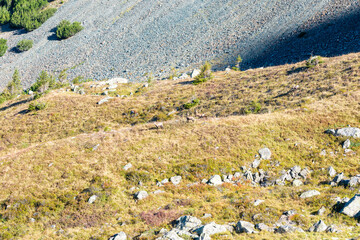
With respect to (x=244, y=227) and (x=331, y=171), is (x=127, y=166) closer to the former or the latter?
(x=244, y=227)

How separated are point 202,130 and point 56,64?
53120 mm

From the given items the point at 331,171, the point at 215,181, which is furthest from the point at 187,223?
the point at 331,171

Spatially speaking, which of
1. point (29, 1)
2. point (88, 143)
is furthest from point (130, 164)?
point (29, 1)

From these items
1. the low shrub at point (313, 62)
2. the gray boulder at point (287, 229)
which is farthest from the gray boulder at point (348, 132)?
the low shrub at point (313, 62)

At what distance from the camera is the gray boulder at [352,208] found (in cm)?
1312

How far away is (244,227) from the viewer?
12859 mm

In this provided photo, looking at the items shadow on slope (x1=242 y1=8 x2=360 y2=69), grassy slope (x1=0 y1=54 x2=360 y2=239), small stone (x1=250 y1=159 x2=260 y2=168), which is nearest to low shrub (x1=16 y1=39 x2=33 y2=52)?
grassy slope (x1=0 y1=54 x2=360 y2=239)

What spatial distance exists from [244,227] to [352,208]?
5452 millimetres

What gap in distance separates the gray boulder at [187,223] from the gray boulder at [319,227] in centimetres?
526

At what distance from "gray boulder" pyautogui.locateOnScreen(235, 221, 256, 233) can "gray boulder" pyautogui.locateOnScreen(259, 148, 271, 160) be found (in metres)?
8.18

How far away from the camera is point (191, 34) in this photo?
63688 mm

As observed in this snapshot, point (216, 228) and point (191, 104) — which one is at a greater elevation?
point (216, 228)

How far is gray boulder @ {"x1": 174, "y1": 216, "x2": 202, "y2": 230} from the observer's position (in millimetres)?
13461

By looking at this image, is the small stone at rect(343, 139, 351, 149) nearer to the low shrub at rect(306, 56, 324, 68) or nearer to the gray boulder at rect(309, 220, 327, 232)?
the gray boulder at rect(309, 220, 327, 232)
